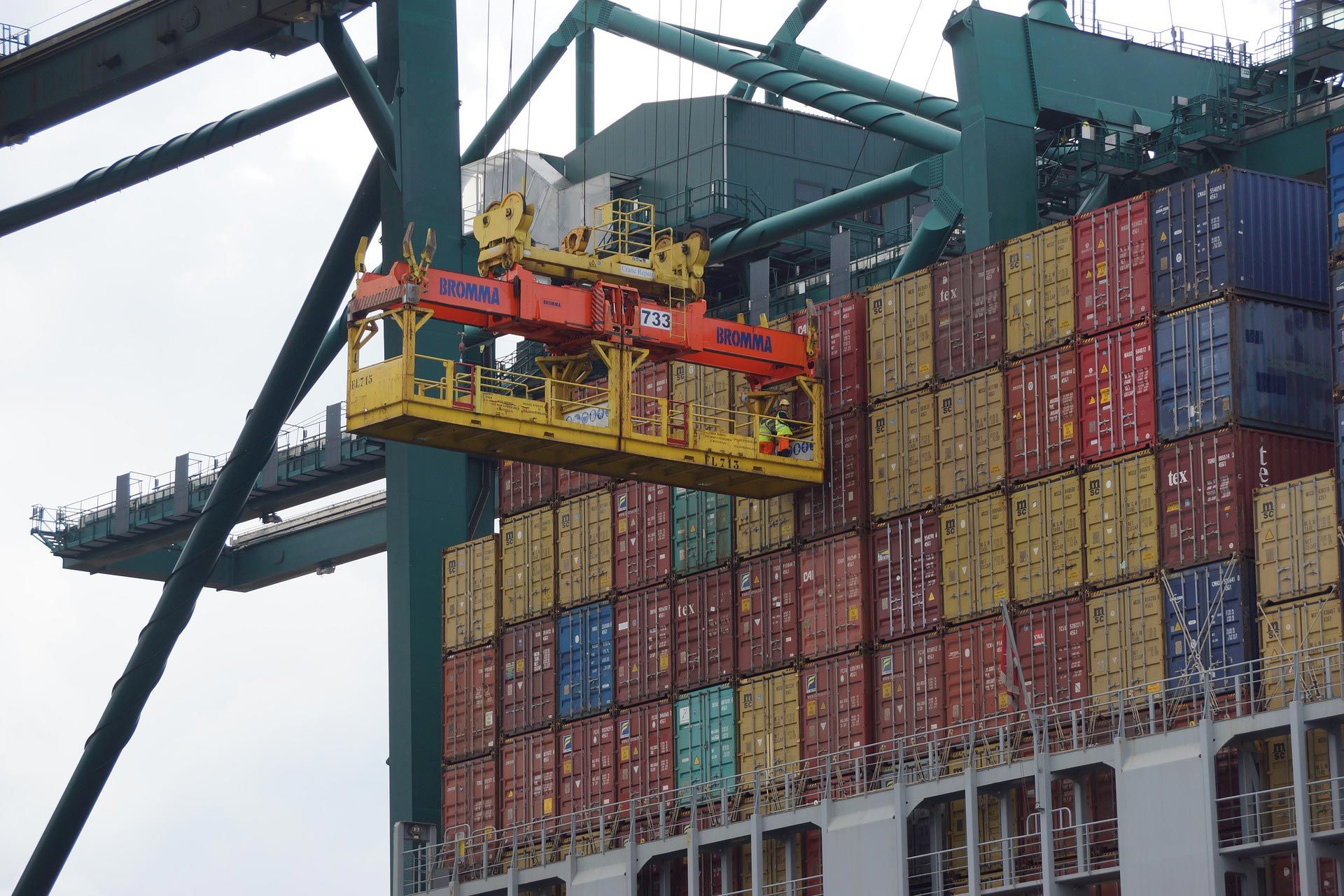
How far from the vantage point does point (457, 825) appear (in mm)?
50281

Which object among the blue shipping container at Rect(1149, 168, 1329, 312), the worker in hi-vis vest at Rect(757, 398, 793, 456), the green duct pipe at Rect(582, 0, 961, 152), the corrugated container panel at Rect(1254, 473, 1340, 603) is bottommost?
the corrugated container panel at Rect(1254, 473, 1340, 603)

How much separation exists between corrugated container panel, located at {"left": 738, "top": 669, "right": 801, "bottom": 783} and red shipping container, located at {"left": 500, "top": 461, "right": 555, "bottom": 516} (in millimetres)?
7521

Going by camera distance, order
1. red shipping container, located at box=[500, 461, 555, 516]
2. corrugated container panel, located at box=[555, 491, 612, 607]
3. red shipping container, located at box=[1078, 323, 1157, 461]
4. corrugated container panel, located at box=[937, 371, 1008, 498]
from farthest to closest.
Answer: red shipping container, located at box=[500, 461, 555, 516]
corrugated container panel, located at box=[555, 491, 612, 607]
corrugated container panel, located at box=[937, 371, 1008, 498]
red shipping container, located at box=[1078, 323, 1157, 461]

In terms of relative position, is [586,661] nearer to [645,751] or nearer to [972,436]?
[645,751]

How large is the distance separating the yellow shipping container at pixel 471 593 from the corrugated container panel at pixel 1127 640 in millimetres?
15921

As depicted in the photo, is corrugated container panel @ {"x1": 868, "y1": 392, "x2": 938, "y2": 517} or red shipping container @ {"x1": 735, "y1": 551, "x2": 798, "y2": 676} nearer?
corrugated container panel @ {"x1": 868, "y1": 392, "x2": 938, "y2": 517}

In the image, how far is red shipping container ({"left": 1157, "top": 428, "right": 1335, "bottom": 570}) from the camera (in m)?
36.7

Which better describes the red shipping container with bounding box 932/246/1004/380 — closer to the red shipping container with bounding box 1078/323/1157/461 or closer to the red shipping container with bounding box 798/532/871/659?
the red shipping container with bounding box 1078/323/1157/461

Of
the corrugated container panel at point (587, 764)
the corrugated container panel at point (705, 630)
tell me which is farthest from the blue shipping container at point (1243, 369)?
the corrugated container panel at point (587, 764)

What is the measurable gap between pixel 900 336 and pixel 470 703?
1298cm

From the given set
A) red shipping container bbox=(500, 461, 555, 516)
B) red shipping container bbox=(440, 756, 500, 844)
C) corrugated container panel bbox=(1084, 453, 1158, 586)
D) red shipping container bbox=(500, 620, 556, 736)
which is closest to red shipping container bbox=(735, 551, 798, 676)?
red shipping container bbox=(500, 620, 556, 736)

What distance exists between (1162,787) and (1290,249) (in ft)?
29.2

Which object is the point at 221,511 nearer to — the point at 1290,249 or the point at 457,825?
the point at 457,825

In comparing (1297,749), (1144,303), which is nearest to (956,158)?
(1144,303)
